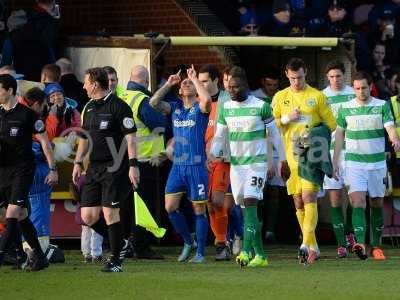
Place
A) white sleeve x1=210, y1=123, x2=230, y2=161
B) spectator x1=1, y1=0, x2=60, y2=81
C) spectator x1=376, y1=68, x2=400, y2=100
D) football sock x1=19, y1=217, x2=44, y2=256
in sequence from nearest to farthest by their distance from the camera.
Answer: football sock x1=19, y1=217, x2=44, y2=256 → white sleeve x1=210, y1=123, x2=230, y2=161 → spectator x1=1, y1=0, x2=60, y2=81 → spectator x1=376, y1=68, x2=400, y2=100

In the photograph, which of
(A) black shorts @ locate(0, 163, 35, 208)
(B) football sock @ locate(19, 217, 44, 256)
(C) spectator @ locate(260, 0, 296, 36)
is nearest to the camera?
(A) black shorts @ locate(0, 163, 35, 208)

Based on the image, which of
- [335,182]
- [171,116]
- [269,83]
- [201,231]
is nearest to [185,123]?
[171,116]

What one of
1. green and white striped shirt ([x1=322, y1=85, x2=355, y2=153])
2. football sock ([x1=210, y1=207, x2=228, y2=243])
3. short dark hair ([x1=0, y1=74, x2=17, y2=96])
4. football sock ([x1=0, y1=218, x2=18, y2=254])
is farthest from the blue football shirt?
football sock ([x1=0, y1=218, x2=18, y2=254])

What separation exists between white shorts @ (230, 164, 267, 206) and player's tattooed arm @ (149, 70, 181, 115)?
1241 millimetres

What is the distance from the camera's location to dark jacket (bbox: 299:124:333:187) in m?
17.3

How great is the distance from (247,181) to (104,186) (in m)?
1.78

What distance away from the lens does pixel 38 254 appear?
16.5 m

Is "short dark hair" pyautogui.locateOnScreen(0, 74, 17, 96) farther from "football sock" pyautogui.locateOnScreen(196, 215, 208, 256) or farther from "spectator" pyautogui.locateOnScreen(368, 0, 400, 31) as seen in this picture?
"spectator" pyautogui.locateOnScreen(368, 0, 400, 31)

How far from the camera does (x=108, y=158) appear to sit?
1603 cm

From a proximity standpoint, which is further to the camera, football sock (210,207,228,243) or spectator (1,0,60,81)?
spectator (1,0,60,81)

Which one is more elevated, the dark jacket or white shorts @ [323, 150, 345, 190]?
the dark jacket

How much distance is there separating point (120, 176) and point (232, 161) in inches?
65.6

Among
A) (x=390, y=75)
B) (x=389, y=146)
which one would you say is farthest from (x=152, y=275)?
(x=390, y=75)

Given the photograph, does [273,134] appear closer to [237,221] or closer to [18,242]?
[237,221]
